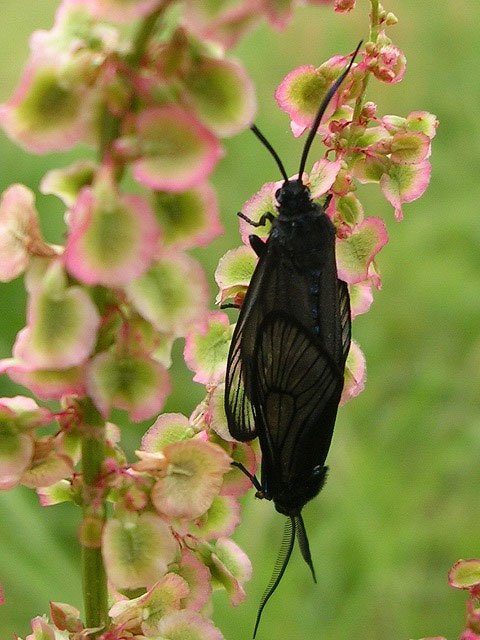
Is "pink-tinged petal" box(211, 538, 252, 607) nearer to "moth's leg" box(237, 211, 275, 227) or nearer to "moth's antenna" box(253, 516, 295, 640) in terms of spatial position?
"moth's antenna" box(253, 516, 295, 640)

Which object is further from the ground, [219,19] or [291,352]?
[219,19]

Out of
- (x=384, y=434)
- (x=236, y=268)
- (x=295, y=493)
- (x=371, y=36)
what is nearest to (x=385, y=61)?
(x=371, y=36)

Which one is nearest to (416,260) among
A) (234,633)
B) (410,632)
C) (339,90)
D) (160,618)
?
(410,632)

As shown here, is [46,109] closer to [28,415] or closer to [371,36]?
[28,415]

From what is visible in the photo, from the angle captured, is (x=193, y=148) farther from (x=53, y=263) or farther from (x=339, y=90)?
(x=339, y=90)

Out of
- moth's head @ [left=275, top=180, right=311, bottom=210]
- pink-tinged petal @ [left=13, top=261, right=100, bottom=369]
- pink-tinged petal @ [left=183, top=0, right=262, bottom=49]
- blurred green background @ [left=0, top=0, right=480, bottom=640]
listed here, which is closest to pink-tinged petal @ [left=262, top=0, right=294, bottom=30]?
pink-tinged petal @ [left=183, top=0, right=262, bottom=49]

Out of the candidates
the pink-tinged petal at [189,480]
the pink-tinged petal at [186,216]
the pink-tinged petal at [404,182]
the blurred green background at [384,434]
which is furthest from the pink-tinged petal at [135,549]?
the blurred green background at [384,434]
